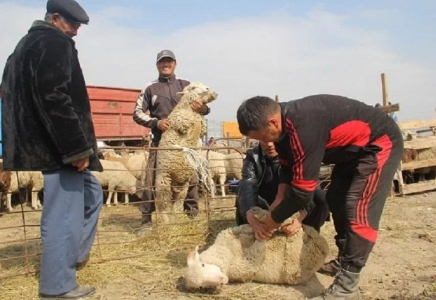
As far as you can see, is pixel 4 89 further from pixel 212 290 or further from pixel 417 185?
pixel 417 185

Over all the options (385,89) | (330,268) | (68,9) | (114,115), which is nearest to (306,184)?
(330,268)

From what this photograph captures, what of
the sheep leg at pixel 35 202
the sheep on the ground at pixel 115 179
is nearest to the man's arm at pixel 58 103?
the sheep leg at pixel 35 202

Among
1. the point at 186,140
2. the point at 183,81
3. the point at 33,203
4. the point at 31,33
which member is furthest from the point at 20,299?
the point at 33,203

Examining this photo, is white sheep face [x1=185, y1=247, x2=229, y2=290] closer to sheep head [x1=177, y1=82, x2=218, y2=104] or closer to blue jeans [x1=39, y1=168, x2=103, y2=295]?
blue jeans [x1=39, y1=168, x2=103, y2=295]

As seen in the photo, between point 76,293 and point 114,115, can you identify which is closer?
point 76,293

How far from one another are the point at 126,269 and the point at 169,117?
7.09ft

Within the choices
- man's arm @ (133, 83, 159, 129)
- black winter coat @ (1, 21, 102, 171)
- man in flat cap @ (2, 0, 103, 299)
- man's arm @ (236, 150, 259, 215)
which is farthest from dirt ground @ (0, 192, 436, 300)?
man's arm @ (133, 83, 159, 129)

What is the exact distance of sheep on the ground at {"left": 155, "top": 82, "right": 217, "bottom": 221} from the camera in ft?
17.7

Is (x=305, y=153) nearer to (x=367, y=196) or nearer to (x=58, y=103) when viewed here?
(x=367, y=196)

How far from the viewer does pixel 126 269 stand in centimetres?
404

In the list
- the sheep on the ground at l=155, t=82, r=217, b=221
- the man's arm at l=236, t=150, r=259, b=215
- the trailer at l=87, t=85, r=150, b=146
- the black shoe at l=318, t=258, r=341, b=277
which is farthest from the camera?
the trailer at l=87, t=85, r=150, b=146

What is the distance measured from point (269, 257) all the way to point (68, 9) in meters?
2.48

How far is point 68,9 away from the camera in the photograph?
3.45 meters

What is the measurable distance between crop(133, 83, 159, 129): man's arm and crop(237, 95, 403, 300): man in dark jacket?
9.35ft
